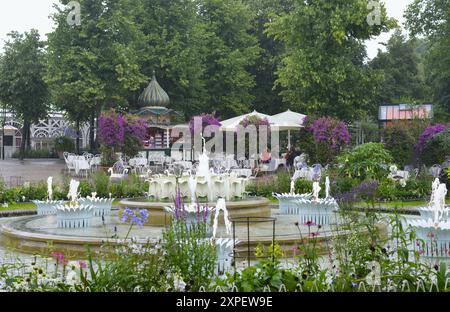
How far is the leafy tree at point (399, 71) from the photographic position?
50125 millimetres

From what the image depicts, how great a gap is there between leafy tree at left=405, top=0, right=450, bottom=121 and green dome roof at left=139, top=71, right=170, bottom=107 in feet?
49.7

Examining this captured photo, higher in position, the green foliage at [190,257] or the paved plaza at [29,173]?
the paved plaza at [29,173]

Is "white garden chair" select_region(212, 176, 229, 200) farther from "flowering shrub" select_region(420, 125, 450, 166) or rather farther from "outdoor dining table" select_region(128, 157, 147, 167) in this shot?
"outdoor dining table" select_region(128, 157, 147, 167)

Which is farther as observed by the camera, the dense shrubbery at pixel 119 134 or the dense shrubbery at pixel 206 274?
the dense shrubbery at pixel 119 134

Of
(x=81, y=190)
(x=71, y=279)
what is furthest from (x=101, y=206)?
(x=71, y=279)

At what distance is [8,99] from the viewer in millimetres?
47031

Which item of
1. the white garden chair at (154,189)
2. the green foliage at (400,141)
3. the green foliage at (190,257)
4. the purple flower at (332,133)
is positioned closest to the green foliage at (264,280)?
the green foliage at (190,257)

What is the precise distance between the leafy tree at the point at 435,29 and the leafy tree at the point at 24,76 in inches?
928

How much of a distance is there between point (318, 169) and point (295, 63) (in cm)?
1501

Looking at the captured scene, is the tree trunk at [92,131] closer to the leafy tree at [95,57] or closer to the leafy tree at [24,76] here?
the leafy tree at [95,57]

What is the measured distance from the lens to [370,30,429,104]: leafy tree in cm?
5012
